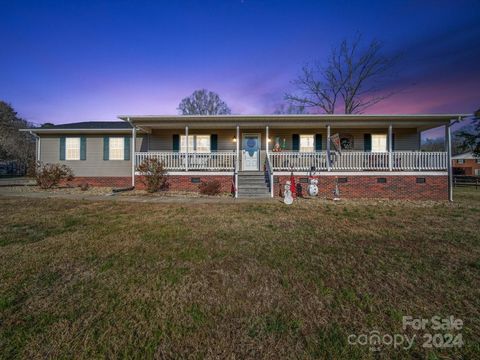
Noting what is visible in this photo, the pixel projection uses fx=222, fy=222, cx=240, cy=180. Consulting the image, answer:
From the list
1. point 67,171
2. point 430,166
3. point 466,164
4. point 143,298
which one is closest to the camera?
point 143,298

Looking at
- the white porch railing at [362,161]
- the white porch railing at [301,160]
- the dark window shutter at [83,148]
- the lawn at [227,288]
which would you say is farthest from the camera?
the dark window shutter at [83,148]

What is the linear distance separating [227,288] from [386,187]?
33.9 feet

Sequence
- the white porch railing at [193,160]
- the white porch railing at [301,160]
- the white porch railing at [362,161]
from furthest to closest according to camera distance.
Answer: the white porch railing at [193,160]
the white porch railing at [301,160]
the white porch railing at [362,161]

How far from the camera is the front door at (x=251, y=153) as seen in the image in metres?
12.9

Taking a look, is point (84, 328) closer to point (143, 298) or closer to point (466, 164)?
point (143, 298)

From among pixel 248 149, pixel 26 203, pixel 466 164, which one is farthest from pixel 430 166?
pixel 466 164

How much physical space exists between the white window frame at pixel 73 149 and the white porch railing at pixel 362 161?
37.6 feet

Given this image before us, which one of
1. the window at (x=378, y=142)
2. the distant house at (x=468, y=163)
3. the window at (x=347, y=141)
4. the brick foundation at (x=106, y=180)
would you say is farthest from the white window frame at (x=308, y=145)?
the distant house at (x=468, y=163)

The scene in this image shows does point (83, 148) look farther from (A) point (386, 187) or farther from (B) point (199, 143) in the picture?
(A) point (386, 187)

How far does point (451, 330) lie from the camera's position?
1.85 meters

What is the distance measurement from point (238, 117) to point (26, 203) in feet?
28.6

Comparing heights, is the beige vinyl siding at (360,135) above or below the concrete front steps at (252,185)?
above

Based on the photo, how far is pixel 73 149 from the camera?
523 inches

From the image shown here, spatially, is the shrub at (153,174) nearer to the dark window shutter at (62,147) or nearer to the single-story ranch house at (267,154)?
the single-story ranch house at (267,154)
